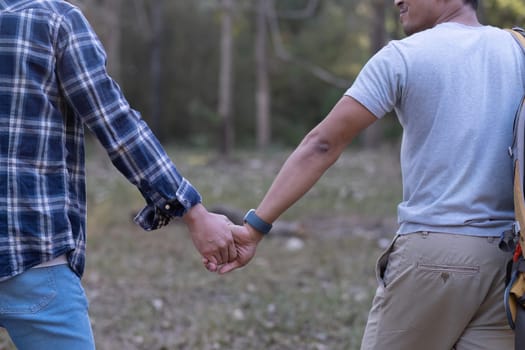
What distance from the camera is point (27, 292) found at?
205 cm

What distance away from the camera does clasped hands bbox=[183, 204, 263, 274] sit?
253cm

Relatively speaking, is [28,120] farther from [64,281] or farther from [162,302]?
[162,302]

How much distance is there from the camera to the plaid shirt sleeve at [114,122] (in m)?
2.13

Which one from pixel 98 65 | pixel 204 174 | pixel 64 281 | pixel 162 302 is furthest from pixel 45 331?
pixel 204 174

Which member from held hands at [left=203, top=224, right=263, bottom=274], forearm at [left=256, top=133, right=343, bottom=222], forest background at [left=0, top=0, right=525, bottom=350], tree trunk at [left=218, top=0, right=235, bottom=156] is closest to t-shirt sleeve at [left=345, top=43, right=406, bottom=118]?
forearm at [left=256, top=133, right=343, bottom=222]

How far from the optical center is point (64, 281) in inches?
82.8

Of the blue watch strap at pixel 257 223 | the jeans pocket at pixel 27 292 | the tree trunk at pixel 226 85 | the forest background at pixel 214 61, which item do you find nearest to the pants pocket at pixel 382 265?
the blue watch strap at pixel 257 223

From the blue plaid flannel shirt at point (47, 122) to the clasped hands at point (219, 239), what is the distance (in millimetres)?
417

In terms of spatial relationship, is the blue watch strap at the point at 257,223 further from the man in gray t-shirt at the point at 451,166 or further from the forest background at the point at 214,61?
the forest background at the point at 214,61

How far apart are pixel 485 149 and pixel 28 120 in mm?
1357

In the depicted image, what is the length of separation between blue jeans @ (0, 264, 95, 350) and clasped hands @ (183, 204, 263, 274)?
0.49 meters

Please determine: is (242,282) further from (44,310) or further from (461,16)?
(44,310)

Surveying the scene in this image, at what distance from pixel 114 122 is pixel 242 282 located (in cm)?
428

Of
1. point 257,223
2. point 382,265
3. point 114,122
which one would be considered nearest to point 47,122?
point 114,122
